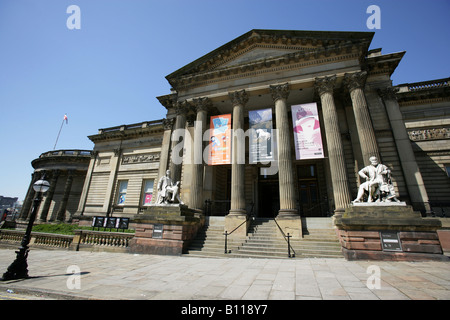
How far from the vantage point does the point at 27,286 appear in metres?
4.75

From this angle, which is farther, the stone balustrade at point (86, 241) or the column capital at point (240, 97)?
the column capital at point (240, 97)

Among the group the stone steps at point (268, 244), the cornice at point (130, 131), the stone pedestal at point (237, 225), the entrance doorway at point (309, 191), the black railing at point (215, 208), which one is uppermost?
the cornice at point (130, 131)

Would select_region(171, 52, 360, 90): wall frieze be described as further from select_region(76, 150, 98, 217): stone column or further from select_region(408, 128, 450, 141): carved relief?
select_region(76, 150, 98, 217): stone column

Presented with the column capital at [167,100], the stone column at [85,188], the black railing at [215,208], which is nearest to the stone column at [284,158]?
the black railing at [215,208]

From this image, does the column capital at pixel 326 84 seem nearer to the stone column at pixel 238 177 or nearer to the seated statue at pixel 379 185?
the stone column at pixel 238 177

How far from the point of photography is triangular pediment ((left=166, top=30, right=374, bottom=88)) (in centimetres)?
1286

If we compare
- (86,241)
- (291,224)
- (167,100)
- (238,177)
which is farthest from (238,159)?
(86,241)

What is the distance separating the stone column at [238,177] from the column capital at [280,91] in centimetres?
203

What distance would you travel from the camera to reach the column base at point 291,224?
10.3 m

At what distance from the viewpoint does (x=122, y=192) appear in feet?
72.8

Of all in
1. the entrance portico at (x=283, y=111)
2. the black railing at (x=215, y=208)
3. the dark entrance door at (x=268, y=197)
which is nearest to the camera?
the entrance portico at (x=283, y=111)

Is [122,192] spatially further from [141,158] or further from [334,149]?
[334,149]

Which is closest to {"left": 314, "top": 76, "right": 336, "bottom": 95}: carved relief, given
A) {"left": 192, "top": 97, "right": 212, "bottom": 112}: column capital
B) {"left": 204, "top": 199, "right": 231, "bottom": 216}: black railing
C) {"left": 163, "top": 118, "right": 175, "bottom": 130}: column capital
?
{"left": 192, "top": 97, "right": 212, "bottom": 112}: column capital
